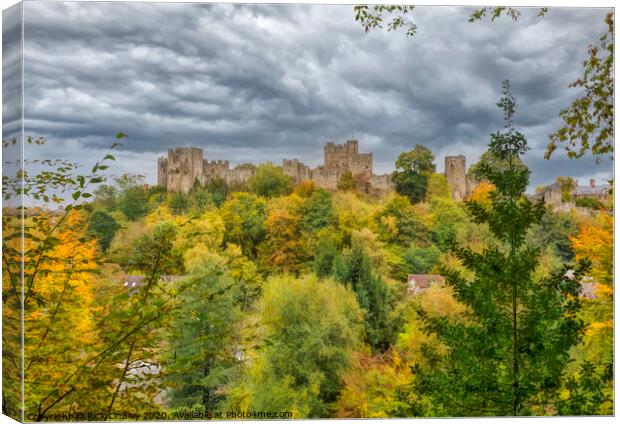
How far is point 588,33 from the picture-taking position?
254 inches

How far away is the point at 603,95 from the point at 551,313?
8.64 ft

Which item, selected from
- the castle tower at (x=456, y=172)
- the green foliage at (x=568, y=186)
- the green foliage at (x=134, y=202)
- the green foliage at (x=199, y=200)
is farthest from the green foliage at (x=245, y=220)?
the green foliage at (x=568, y=186)

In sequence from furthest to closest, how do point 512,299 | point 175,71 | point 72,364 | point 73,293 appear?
point 175,71 < point 73,293 < point 512,299 < point 72,364

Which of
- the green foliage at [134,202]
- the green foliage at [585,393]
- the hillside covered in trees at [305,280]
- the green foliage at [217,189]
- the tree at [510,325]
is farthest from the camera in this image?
the green foliage at [217,189]

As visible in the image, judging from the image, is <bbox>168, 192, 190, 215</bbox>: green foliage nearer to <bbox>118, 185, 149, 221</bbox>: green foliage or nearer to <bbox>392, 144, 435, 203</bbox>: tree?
<bbox>118, 185, 149, 221</bbox>: green foliage

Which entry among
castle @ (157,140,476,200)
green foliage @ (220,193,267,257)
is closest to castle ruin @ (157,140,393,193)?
castle @ (157,140,476,200)

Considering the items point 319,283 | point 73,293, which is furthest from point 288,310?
point 73,293

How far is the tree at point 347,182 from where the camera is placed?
6484mm

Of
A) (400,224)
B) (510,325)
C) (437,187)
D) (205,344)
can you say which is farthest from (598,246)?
(205,344)

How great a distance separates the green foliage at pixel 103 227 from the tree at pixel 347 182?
2.04 meters

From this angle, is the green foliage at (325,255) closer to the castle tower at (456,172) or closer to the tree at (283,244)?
the tree at (283,244)

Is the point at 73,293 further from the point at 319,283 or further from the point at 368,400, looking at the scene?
the point at 368,400

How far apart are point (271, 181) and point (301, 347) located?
61.3 inches

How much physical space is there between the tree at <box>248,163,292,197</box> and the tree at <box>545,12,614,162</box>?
95.5 inches
